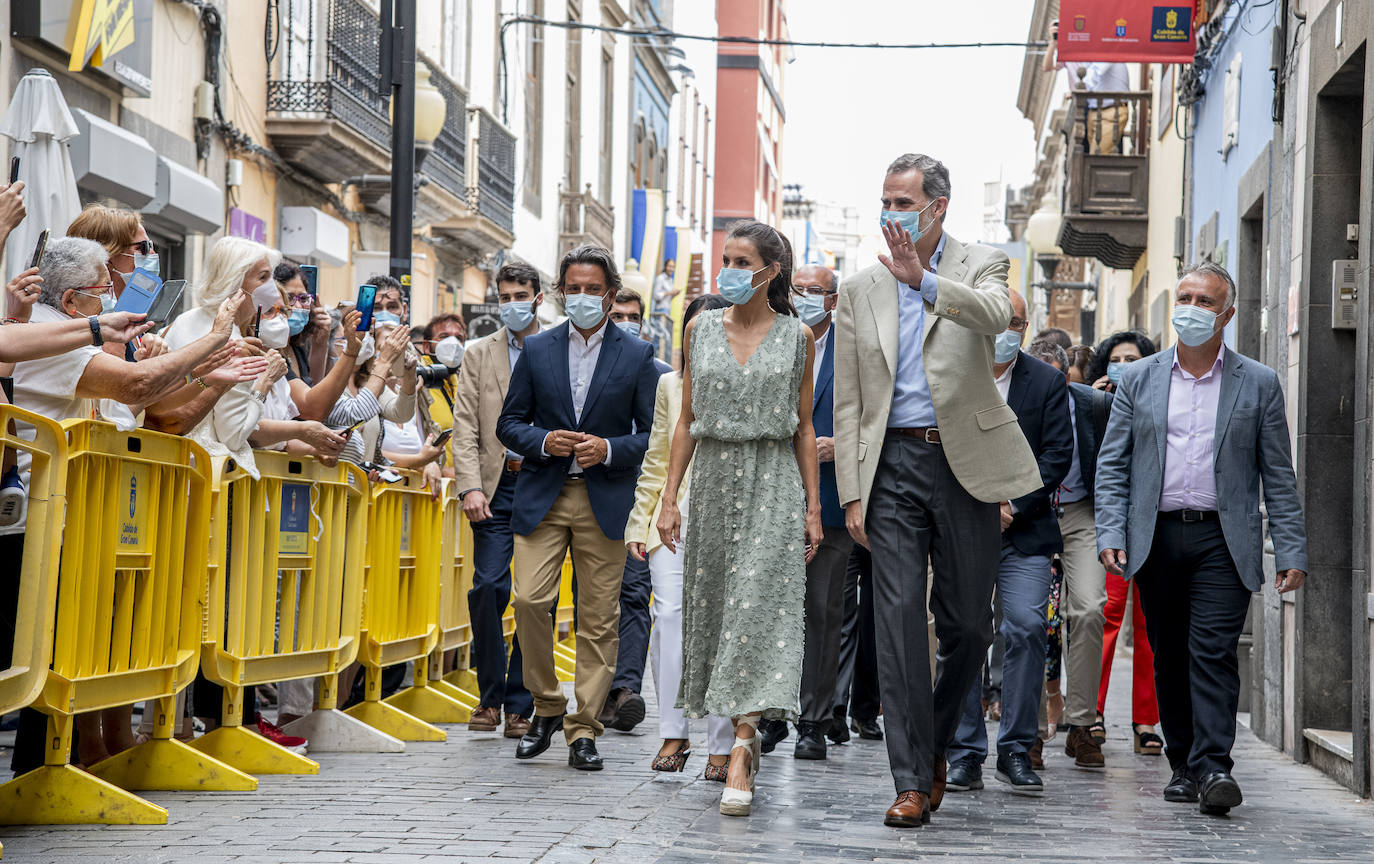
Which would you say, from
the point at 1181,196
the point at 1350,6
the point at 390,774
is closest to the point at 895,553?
the point at 390,774

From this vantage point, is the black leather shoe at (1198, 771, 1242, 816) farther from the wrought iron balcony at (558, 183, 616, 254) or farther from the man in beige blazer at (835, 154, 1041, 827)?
the wrought iron balcony at (558, 183, 616, 254)

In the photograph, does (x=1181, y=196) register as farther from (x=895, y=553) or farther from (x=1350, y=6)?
(x=895, y=553)

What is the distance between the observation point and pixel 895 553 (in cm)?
638

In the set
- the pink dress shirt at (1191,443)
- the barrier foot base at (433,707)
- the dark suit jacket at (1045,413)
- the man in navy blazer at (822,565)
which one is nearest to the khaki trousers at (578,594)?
the man in navy blazer at (822,565)

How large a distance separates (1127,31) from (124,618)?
1023 cm

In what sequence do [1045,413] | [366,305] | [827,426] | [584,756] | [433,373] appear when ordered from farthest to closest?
1. [433,373]
2. [366,305]
3. [827,426]
4. [1045,413]
5. [584,756]

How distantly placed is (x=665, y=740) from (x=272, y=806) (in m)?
1.70

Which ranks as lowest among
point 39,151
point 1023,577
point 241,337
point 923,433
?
point 1023,577

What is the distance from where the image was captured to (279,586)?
7.34 meters

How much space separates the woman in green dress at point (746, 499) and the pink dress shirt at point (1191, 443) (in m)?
1.52

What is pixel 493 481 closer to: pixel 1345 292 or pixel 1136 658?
pixel 1136 658

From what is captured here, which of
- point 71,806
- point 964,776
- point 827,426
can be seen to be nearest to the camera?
point 71,806

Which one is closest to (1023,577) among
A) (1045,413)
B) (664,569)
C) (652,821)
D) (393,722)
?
(1045,413)

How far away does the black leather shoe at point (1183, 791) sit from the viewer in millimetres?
7227
